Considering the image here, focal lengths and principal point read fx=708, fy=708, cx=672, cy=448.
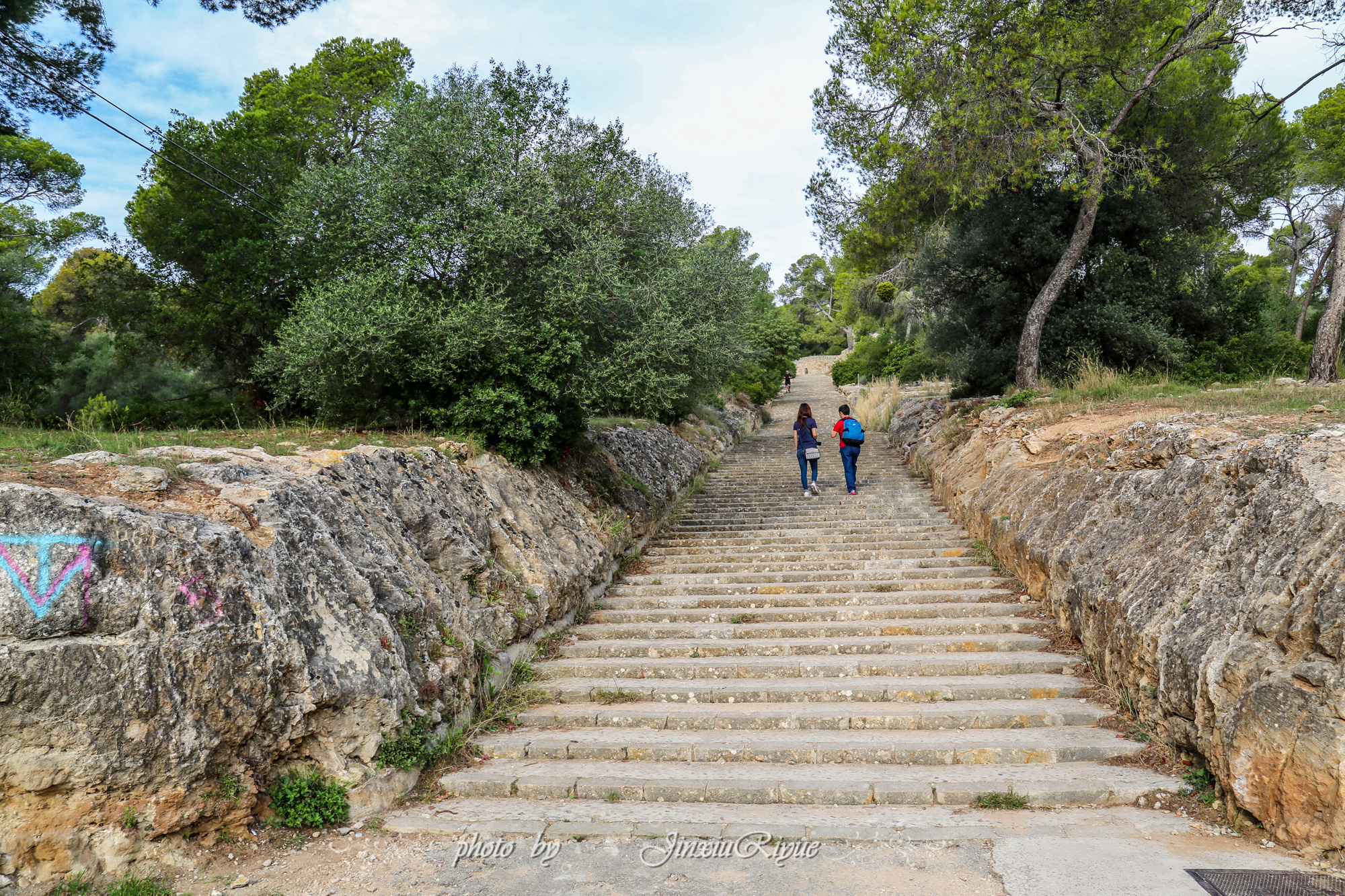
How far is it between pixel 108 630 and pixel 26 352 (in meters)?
11.6

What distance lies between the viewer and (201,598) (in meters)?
4.15

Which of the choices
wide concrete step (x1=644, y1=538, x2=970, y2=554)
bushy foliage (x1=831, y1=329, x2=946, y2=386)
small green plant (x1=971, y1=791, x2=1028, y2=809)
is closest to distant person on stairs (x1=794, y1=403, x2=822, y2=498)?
wide concrete step (x1=644, y1=538, x2=970, y2=554)

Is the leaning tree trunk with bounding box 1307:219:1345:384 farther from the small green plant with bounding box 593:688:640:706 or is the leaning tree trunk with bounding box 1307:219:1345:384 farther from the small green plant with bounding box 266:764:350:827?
the small green plant with bounding box 266:764:350:827

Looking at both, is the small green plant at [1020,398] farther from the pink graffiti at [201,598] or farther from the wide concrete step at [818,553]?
the pink graffiti at [201,598]

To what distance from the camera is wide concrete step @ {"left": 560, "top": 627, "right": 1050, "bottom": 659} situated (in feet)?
22.9

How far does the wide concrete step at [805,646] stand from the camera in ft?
22.9

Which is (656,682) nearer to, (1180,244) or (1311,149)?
(1180,244)

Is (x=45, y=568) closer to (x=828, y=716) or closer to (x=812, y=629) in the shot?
(x=828, y=716)

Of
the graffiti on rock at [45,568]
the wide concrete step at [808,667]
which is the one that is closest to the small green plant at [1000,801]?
the wide concrete step at [808,667]

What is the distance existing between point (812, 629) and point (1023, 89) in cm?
999

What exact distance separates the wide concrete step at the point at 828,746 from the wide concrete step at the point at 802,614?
2204 mm

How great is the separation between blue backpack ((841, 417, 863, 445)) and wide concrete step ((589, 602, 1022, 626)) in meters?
4.74

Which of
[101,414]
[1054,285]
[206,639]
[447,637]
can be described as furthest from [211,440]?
[1054,285]

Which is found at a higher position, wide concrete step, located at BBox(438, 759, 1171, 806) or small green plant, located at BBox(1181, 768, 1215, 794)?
small green plant, located at BBox(1181, 768, 1215, 794)
